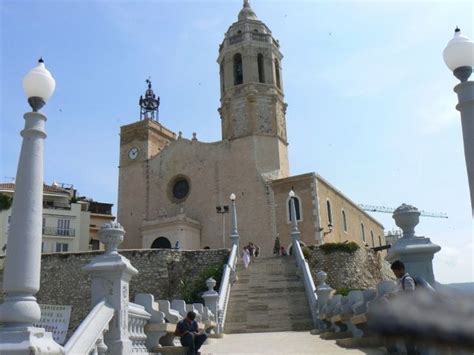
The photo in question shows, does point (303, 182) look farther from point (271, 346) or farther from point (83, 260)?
point (271, 346)

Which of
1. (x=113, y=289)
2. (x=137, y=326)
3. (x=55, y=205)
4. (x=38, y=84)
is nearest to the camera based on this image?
(x=38, y=84)

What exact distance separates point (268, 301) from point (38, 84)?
12.6 meters

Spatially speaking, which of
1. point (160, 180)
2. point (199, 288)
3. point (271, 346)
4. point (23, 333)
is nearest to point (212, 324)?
point (271, 346)

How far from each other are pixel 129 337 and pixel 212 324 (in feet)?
19.4

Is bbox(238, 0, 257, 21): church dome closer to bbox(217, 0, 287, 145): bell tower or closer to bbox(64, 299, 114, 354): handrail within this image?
bbox(217, 0, 287, 145): bell tower

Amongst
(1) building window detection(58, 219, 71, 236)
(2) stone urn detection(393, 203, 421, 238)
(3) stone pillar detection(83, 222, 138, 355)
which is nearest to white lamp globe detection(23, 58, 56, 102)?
(3) stone pillar detection(83, 222, 138, 355)

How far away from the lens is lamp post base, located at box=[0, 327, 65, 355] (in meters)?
4.34

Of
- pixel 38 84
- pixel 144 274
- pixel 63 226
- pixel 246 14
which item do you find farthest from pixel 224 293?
pixel 63 226

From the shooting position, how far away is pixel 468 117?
5.30 metres

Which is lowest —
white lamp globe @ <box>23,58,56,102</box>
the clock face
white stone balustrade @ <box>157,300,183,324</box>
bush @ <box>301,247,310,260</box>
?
white stone balustrade @ <box>157,300,183,324</box>

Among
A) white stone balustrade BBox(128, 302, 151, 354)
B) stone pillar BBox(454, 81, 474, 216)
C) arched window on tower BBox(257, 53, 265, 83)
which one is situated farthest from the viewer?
arched window on tower BBox(257, 53, 265, 83)

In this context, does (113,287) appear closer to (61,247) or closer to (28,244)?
(28,244)

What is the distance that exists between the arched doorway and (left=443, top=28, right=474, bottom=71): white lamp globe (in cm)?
2768

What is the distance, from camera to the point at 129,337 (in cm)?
718
